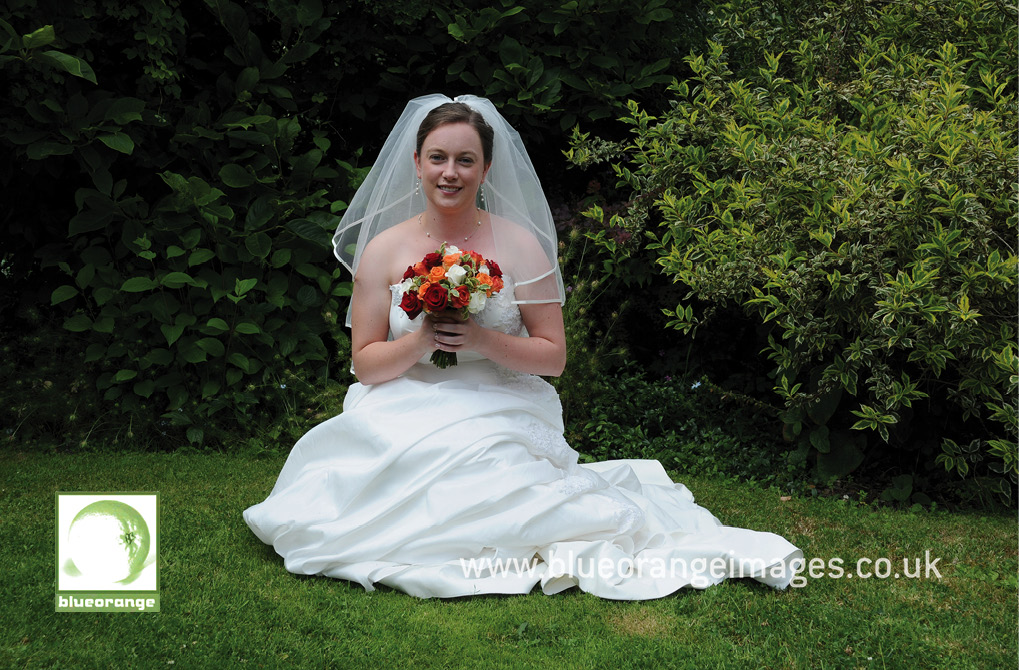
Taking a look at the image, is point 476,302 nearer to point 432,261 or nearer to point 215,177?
point 432,261

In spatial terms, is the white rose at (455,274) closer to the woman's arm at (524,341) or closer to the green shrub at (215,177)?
the woman's arm at (524,341)

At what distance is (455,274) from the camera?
3.57 metres

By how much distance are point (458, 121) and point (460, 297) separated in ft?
2.87

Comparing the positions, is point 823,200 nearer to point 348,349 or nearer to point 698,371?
point 698,371

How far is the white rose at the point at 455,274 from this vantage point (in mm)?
3568

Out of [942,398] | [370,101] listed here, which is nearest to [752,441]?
[942,398]

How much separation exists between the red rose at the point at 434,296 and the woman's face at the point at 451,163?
58 centimetres

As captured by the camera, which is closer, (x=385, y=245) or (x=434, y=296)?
(x=434, y=296)

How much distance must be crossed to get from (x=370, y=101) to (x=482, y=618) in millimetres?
4010

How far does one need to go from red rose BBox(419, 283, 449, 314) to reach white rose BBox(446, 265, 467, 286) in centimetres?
5

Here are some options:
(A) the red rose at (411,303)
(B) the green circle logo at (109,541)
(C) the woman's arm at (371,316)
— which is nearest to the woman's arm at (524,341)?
(A) the red rose at (411,303)

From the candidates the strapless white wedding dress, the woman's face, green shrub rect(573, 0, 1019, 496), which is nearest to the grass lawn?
the strapless white wedding dress

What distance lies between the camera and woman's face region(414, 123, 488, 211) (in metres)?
3.96

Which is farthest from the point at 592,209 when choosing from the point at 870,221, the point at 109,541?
the point at 109,541
